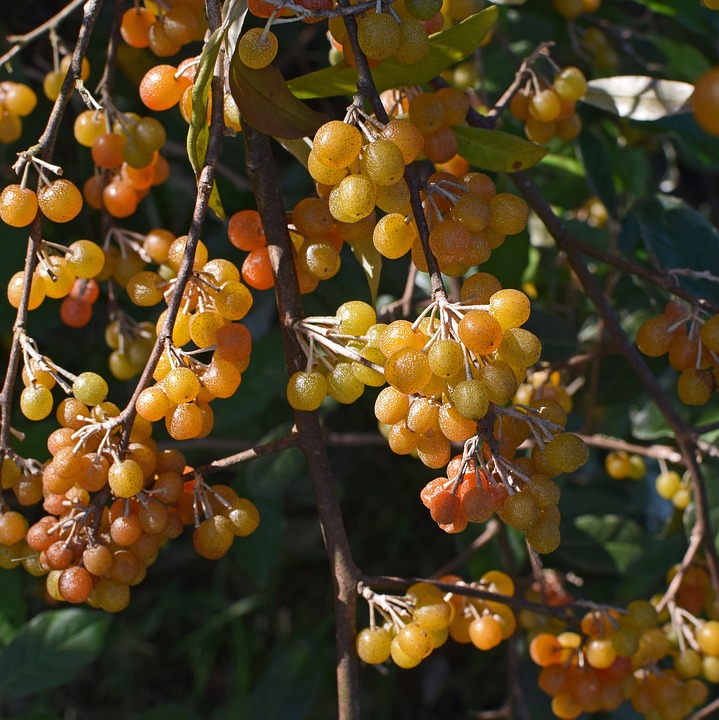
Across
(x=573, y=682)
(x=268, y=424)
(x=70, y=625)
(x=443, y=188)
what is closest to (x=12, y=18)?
(x=268, y=424)

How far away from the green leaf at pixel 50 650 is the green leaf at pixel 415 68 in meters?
0.75

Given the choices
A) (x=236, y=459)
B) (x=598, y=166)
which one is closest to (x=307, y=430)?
(x=236, y=459)

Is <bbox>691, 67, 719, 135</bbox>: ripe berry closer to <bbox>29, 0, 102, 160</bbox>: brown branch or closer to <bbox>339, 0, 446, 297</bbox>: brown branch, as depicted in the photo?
<bbox>339, 0, 446, 297</bbox>: brown branch

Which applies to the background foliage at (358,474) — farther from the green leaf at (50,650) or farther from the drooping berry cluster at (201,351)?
the drooping berry cluster at (201,351)

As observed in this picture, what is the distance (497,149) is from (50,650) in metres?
0.83

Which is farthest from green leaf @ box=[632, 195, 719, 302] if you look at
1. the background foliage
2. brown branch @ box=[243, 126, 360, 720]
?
brown branch @ box=[243, 126, 360, 720]

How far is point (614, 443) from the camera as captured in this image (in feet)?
3.38

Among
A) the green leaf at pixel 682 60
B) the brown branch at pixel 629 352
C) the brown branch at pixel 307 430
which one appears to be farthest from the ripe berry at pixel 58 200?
the green leaf at pixel 682 60

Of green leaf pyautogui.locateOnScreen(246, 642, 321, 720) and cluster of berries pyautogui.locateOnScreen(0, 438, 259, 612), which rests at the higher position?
cluster of berries pyautogui.locateOnScreen(0, 438, 259, 612)

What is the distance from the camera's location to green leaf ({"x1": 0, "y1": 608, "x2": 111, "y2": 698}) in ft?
3.44

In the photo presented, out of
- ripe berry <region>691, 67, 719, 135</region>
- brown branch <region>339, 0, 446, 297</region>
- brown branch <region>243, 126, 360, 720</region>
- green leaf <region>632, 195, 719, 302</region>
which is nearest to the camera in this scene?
ripe berry <region>691, 67, 719, 135</region>

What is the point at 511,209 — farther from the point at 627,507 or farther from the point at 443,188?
the point at 627,507

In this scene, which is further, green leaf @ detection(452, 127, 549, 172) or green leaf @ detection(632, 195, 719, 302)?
green leaf @ detection(632, 195, 719, 302)

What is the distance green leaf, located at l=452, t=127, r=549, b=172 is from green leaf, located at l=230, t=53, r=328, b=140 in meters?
0.18
